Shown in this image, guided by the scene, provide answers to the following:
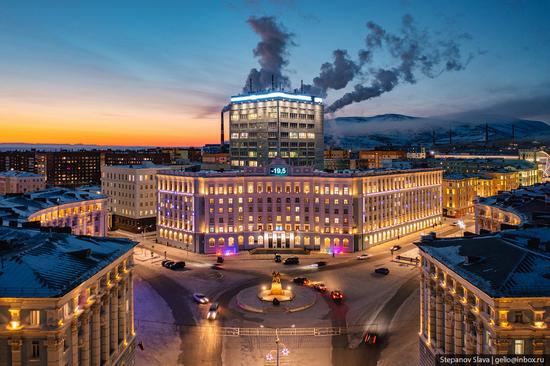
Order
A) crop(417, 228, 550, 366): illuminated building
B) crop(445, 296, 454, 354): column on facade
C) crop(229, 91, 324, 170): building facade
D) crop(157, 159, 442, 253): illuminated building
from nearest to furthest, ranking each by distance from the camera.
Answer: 1. crop(417, 228, 550, 366): illuminated building
2. crop(445, 296, 454, 354): column on facade
3. crop(157, 159, 442, 253): illuminated building
4. crop(229, 91, 324, 170): building facade

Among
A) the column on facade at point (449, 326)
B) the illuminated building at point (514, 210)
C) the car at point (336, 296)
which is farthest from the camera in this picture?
the illuminated building at point (514, 210)

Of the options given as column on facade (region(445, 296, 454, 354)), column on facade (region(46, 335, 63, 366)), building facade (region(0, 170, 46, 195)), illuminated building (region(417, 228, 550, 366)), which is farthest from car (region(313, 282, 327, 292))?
building facade (region(0, 170, 46, 195))

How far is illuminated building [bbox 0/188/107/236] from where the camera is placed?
86.4 meters

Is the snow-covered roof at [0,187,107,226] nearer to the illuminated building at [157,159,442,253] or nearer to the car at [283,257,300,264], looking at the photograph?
the illuminated building at [157,159,442,253]

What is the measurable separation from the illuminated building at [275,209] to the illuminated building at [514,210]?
27843 millimetres

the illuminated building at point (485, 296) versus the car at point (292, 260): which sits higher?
the illuminated building at point (485, 296)

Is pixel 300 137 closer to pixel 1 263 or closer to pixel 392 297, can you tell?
pixel 392 297

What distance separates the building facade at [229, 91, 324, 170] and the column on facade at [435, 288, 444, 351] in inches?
4997

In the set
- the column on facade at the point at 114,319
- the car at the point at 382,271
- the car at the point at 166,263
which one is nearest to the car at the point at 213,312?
the column on facade at the point at 114,319

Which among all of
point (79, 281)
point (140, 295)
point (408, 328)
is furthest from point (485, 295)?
point (140, 295)

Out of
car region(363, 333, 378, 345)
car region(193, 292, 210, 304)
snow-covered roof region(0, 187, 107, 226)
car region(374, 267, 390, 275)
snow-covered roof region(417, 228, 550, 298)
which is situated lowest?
car region(363, 333, 378, 345)

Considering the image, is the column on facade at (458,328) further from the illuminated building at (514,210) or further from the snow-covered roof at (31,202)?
the snow-covered roof at (31,202)

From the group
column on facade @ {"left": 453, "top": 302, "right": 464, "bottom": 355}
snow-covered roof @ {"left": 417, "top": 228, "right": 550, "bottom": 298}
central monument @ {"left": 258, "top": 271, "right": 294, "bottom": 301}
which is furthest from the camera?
central monument @ {"left": 258, "top": 271, "right": 294, "bottom": 301}

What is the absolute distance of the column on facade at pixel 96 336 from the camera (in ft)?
143
